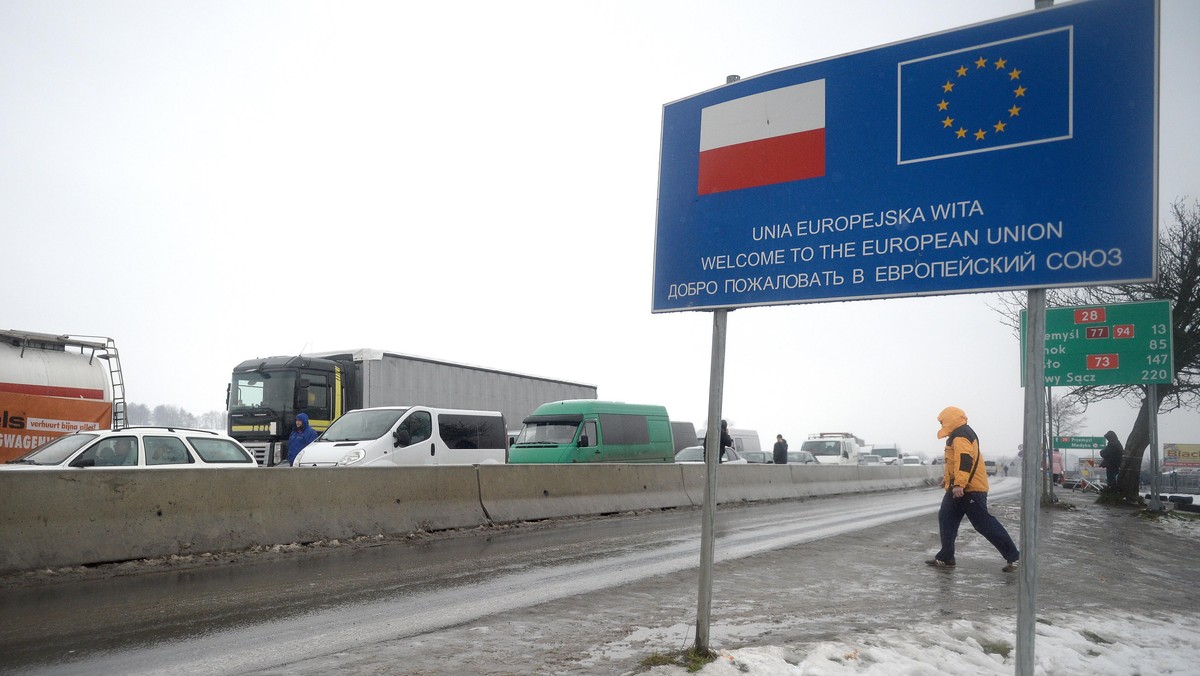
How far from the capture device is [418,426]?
1731 centimetres

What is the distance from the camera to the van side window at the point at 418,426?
17047 mm

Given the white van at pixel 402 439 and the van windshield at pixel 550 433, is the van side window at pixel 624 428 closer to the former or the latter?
the van windshield at pixel 550 433

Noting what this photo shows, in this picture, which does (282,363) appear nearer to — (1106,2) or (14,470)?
(14,470)

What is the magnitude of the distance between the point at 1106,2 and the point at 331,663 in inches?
212

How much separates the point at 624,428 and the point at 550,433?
2118 millimetres

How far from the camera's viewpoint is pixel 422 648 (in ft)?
17.4

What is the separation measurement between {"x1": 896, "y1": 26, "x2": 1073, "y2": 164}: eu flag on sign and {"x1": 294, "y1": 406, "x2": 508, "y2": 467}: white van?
1280 cm

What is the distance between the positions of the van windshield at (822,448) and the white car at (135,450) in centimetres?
3208

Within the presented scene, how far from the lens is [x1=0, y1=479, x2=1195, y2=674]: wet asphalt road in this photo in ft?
16.9

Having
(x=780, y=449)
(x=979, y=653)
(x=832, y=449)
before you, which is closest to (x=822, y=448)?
(x=832, y=449)

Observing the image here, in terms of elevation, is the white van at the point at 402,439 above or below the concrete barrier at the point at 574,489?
above

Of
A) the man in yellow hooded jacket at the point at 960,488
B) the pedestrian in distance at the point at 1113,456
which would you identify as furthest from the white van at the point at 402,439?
the pedestrian in distance at the point at 1113,456

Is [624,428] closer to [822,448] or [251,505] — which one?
[251,505]

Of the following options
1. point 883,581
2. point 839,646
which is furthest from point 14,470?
point 883,581
